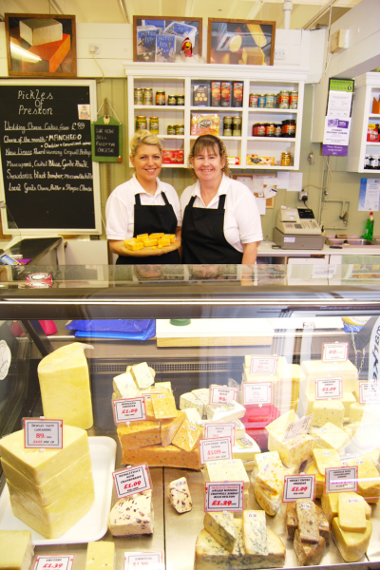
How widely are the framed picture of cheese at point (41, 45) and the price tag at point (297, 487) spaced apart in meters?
4.31

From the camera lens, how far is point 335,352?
131cm

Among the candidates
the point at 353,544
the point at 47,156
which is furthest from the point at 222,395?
the point at 47,156

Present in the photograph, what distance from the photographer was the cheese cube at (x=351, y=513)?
102 cm

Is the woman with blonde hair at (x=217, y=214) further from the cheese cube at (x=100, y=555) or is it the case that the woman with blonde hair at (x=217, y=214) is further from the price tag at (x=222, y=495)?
the cheese cube at (x=100, y=555)

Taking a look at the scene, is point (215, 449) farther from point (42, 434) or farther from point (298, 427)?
point (42, 434)

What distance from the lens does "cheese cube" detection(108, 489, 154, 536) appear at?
1.00 meters

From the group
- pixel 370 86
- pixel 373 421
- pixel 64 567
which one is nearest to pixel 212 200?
pixel 373 421

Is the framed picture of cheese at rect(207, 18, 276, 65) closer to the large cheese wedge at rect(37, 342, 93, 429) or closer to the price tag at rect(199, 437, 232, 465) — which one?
the large cheese wedge at rect(37, 342, 93, 429)

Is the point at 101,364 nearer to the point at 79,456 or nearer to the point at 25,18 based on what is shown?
the point at 79,456

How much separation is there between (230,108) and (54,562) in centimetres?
399

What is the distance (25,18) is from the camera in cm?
404

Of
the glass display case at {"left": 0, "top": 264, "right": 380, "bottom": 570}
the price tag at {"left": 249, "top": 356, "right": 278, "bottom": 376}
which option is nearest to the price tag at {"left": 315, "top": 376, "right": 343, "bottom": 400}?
the glass display case at {"left": 0, "top": 264, "right": 380, "bottom": 570}

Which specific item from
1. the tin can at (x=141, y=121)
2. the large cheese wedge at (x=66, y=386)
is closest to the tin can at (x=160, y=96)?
the tin can at (x=141, y=121)

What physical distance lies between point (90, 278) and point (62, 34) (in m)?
3.85
